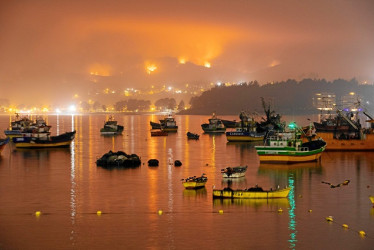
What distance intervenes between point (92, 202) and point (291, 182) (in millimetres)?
12707

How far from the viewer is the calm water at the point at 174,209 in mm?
23438

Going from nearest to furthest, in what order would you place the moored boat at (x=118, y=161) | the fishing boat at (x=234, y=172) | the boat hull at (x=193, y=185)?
1. the boat hull at (x=193, y=185)
2. the fishing boat at (x=234, y=172)
3. the moored boat at (x=118, y=161)

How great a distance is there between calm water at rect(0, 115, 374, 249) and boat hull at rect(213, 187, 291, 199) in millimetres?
378

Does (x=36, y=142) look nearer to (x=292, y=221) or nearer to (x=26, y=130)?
(x=26, y=130)

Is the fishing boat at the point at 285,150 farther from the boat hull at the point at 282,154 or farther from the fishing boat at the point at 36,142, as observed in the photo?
the fishing boat at the point at 36,142

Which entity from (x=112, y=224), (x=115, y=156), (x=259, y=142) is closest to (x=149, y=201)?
(x=112, y=224)

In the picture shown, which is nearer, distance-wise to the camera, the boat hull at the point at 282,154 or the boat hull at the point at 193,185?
the boat hull at the point at 193,185

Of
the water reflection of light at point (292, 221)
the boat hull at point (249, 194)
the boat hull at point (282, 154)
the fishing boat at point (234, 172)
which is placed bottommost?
the water reflection of light at point (292, 221)

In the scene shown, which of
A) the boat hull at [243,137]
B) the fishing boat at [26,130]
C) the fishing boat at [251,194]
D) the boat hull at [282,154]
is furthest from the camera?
the boat hull at [243,137]

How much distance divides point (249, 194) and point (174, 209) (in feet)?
12.8

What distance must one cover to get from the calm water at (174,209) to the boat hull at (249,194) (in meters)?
0.38

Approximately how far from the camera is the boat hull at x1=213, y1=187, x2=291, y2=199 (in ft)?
97.0

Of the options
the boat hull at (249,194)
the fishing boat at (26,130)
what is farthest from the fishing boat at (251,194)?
the fishing boat at (26,130)

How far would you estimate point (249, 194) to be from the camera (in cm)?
2962
